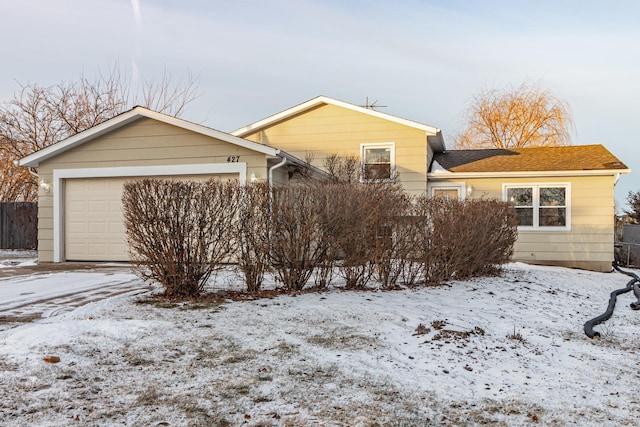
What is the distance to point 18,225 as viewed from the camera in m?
16.3

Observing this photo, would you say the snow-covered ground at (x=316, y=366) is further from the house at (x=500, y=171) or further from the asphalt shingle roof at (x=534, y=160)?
the asphalt shingle roof at (x=534, y=160)

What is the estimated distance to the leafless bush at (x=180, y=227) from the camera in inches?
213

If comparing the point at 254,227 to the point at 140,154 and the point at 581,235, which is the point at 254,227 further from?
the point at 581,235

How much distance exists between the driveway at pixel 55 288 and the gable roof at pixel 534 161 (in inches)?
→ 364

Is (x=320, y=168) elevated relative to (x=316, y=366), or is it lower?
elevated

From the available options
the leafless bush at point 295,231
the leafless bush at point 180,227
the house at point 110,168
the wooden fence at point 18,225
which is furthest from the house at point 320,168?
the wooden fence at point 18,225

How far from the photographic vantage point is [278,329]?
14.3 ft

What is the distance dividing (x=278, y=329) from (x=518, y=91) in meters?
24.7

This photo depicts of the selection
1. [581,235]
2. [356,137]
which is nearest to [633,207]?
[581,235]

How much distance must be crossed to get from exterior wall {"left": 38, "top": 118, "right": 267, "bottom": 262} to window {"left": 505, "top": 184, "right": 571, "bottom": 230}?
7880 mm

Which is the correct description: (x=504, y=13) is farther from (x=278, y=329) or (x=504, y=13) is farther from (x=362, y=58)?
(x=278, y=329)

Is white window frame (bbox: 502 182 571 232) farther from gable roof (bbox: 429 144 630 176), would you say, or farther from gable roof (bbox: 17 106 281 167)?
gable roof (bbox: 17 106 281 167)

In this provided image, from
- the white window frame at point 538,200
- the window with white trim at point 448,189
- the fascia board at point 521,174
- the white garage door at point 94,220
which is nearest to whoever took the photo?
the white garage door at point 94,220

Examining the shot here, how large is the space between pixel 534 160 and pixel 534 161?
0.14 m
